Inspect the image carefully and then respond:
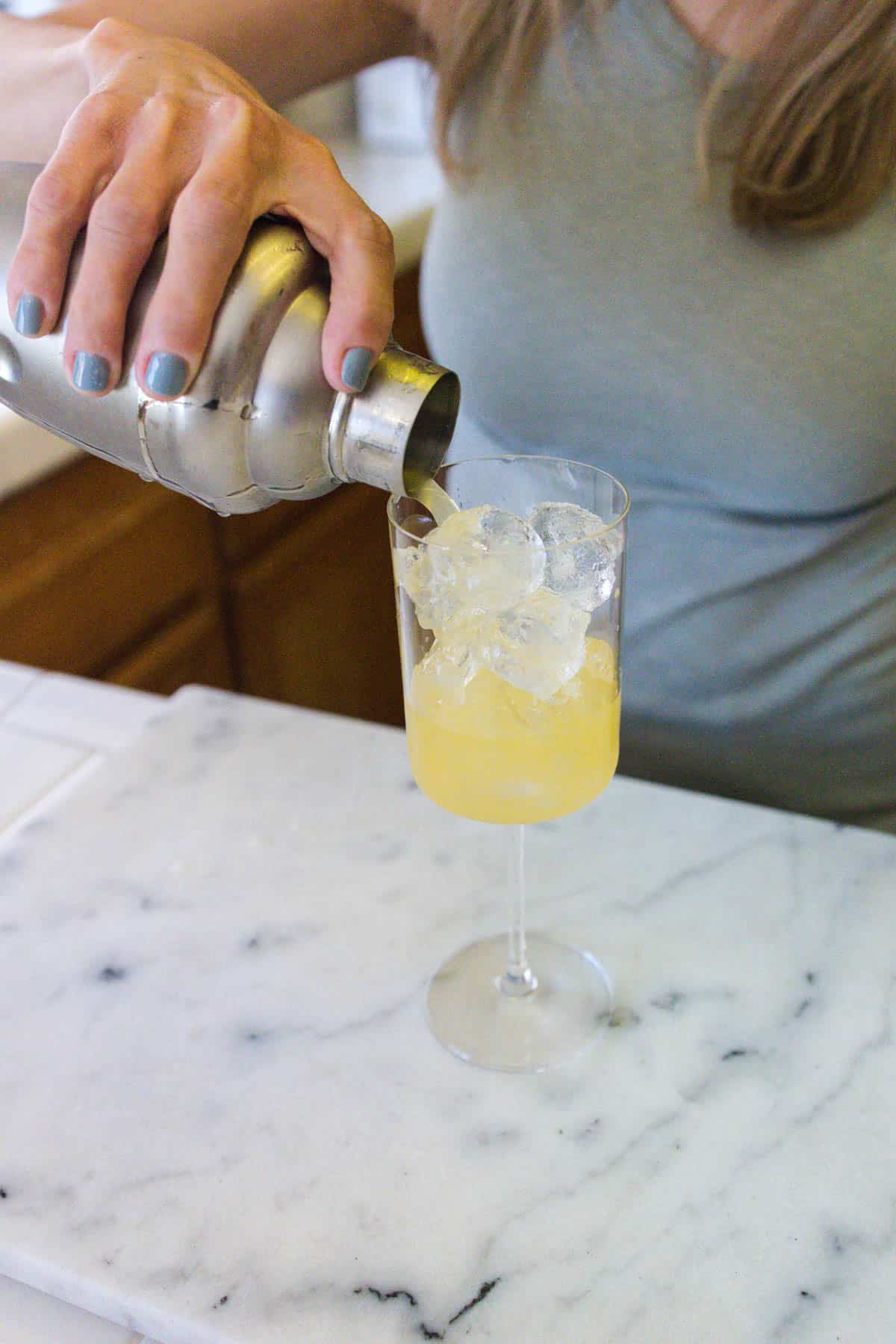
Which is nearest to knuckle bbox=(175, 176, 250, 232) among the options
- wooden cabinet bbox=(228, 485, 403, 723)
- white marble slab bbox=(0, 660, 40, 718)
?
white marble slab bbox=(0, 660, 40, 718)

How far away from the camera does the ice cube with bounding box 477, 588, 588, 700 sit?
611 mm

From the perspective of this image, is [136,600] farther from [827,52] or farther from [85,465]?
[827,52]

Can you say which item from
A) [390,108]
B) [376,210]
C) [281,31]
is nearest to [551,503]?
[281,31]

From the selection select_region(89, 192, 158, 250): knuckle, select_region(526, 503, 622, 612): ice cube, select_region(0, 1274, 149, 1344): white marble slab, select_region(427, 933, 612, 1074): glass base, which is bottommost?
select_region(427, 933, 612, 1074): glass base

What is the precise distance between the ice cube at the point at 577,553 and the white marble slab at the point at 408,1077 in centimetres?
26

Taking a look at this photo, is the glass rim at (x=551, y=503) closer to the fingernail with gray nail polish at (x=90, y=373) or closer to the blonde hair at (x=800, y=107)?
the fingernail with gray nail polish at (x=90, y=373)

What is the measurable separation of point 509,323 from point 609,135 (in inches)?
6.1

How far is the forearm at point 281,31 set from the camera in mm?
879

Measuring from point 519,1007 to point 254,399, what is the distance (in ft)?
1.32

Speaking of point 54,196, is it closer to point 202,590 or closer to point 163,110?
point 163,110

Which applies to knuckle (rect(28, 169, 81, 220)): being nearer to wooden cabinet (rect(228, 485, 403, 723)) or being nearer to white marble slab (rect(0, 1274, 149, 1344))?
white marble slab (rect(0, 1274, 149, 1344))

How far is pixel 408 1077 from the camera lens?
2.24 feet

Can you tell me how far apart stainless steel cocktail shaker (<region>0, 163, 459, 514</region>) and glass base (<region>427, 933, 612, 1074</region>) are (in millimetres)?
315

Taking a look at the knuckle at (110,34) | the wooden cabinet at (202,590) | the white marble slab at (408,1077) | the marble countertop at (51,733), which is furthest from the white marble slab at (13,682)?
the knuckle at (110,34)
